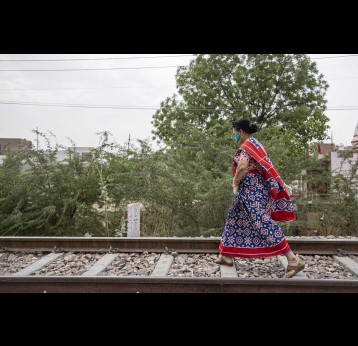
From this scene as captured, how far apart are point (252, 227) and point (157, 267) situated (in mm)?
1222

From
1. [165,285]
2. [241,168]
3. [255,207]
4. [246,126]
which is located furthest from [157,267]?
[246,126]

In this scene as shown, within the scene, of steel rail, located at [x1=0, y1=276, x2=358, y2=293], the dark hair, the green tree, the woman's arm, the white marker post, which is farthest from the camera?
the green tree

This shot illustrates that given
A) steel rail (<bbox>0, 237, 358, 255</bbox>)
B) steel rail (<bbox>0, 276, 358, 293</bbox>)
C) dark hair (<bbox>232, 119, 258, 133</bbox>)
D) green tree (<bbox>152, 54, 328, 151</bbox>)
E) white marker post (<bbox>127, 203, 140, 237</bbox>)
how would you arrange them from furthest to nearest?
green tree (<bbox>152, 54, 328, 151</bbox>)
white marker post (<bbox>127, 203, 140, 237</bbox>)
steel rail (<bbox>0, 237, 358, 255</bbox>)
dark hair (<bbox>232, 119, 258, 133</bbox>)
steel rail (<bbox>0, 276, 358, 293</bbox>)

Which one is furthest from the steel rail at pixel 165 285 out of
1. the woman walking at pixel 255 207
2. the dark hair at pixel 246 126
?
the dark hair at pixel 246 126

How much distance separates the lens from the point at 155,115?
28.5 metres

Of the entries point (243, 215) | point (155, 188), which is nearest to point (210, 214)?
point (155, 188)

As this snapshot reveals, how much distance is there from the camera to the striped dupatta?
439cm

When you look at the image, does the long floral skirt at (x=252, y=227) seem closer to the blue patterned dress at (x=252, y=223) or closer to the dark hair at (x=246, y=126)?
the blue patterned dress at (x=252, y=223)

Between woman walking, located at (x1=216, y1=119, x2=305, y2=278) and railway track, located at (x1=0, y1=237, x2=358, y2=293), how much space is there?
288 mm

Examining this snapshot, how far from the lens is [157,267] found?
15.6 ft

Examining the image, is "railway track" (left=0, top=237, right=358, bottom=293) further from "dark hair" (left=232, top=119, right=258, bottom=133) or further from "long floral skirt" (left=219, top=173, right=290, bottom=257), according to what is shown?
"dark hair" (left=232, top=119, right=258, bottom=133)

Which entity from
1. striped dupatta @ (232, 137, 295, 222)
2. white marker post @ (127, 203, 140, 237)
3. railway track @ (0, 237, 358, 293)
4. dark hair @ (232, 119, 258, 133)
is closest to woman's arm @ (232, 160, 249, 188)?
striped dupatta @ (232, 137, 295, 222)
